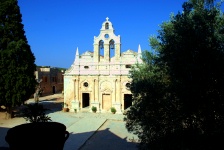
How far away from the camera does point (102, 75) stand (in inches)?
1079

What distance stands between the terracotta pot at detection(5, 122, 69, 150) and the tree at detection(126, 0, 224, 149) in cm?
462

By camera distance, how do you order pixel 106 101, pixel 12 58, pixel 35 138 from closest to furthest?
pixel 35 138 → pixel 12 58 → pixel 106 101

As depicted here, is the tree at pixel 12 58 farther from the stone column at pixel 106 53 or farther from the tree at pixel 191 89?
the tree at pixel 191 89

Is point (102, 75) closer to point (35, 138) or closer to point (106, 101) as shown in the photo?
point (106, 101)

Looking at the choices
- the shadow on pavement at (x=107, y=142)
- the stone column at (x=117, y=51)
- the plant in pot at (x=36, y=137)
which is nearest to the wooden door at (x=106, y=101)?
the stone column at (x=117, y=51)

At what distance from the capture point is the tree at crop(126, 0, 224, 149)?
24.7 feet

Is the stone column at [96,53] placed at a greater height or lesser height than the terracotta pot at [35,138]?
greater

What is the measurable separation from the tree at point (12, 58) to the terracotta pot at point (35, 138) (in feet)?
62.8

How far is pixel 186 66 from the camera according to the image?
24.7ft

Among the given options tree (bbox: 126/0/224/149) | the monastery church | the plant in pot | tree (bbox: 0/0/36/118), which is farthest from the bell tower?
the plant in pot

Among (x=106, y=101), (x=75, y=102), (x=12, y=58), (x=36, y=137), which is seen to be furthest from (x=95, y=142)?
(x=36, y=137)

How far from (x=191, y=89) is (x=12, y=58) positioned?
18921 millimetres

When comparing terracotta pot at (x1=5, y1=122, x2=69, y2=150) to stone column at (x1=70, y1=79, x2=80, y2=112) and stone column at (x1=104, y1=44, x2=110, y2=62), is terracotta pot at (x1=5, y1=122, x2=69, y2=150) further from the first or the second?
stone column at (x1=70, y1=79, x2=80, y2=112)

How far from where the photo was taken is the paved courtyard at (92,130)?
15.9 metres
